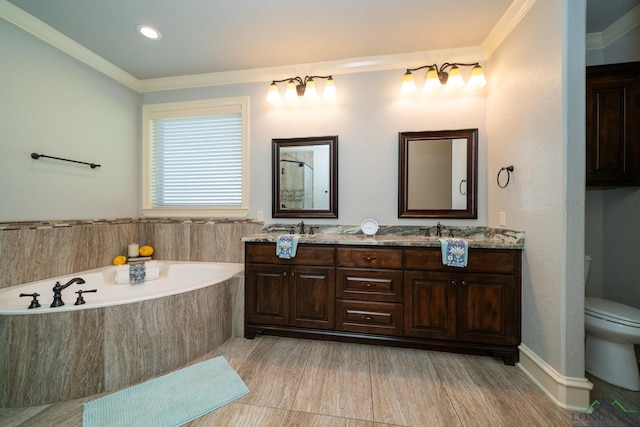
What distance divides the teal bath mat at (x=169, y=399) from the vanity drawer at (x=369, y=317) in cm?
86

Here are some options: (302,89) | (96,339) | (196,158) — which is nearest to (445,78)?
(302,89)

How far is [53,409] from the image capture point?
1.37m

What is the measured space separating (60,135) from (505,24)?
3893 mm

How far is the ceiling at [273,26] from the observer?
5.78 ft

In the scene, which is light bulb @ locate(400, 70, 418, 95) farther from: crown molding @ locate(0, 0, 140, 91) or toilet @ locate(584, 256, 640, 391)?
crown molding @ locate(0, 0, 140, 91)

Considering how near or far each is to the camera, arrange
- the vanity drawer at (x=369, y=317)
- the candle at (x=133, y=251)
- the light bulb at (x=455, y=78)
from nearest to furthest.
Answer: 1. the vanity drawer at (x=369, y=317)
2. the light bulb at (x=455, y=78)
3. the candle at (x=133, y=251)

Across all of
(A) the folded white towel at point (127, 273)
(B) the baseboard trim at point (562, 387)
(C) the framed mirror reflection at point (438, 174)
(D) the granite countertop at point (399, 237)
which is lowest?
(B) the baseboard trim at point (562, 387)

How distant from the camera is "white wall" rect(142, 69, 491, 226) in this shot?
2262 mm

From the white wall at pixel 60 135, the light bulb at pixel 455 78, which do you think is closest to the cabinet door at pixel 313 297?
the light bulb at pixel 455 78

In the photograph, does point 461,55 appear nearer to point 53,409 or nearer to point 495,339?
point 495,339

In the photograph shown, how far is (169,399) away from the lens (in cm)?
142

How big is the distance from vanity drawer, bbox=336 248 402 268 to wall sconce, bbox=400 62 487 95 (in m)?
1.54

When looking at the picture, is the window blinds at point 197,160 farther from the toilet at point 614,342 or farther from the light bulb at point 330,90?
the toilet at point 614,342

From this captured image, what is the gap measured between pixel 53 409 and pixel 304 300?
1611 mm
